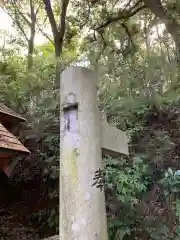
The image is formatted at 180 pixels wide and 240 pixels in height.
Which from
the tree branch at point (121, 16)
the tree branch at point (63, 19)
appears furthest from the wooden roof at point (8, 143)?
the tree branch at point (63, 19)

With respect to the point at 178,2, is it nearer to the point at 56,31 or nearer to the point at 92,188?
the point at 56,31

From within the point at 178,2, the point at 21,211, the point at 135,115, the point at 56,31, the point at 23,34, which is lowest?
the point at 21,211

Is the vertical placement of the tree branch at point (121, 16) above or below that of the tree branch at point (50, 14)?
below

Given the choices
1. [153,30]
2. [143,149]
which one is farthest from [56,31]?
[143,149]

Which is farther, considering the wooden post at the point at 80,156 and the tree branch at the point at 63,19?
the tree branch at the point at 63,19

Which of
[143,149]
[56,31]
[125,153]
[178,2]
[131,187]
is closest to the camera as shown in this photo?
[125,153]

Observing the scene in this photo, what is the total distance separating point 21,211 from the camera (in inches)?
198

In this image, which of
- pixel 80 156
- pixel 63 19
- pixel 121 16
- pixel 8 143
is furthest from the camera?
pixel 63 19

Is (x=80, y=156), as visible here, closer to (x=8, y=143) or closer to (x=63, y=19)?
(x=8, y=143)

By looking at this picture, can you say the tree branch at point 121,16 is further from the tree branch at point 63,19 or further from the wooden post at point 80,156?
the wooden post at point 80,156

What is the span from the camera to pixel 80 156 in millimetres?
1494

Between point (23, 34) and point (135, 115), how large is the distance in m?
6.23

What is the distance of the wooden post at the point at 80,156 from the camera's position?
4.64 ft

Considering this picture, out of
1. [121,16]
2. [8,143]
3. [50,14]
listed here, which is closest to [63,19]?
[50,14]
